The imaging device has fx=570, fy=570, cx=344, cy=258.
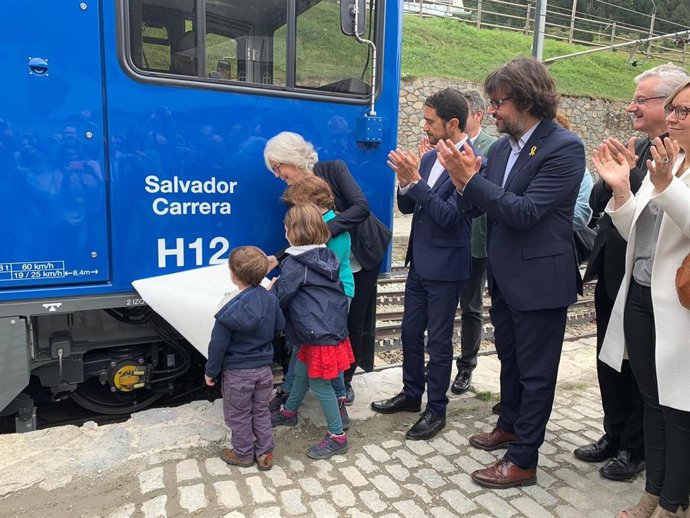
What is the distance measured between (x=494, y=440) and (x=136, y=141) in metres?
2.57

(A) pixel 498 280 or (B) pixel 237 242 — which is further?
(B) pixel 237 242

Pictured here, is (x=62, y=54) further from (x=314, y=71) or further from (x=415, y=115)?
(x=415, y=115)

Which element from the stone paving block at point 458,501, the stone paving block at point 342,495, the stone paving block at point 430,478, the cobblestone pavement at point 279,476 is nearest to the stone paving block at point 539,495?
the cobblestone pavement at point 279,476

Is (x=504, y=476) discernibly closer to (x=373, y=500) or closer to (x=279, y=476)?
(x=373, y=500)

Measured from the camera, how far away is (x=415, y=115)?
1844 centimetres

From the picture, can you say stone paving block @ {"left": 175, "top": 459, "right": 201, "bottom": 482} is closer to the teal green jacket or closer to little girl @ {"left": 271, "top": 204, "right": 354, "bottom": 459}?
little girl @ {"left": 271, "top": 204, "right": 354, "bottom": 459}

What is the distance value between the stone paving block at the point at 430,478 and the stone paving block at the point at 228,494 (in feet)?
3.05

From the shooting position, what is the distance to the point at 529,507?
275 centimetres

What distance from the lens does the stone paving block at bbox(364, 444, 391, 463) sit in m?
3.13

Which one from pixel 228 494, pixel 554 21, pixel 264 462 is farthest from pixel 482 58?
pixel 228 494

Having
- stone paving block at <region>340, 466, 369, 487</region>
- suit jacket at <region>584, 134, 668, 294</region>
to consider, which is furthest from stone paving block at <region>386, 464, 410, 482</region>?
suit jacket at <region>584, 134, 668, 294</region>

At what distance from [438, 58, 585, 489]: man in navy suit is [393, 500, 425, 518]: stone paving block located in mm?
402

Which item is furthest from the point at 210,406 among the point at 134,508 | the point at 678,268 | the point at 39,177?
the point at 678,268

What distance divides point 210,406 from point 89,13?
7.50ft
